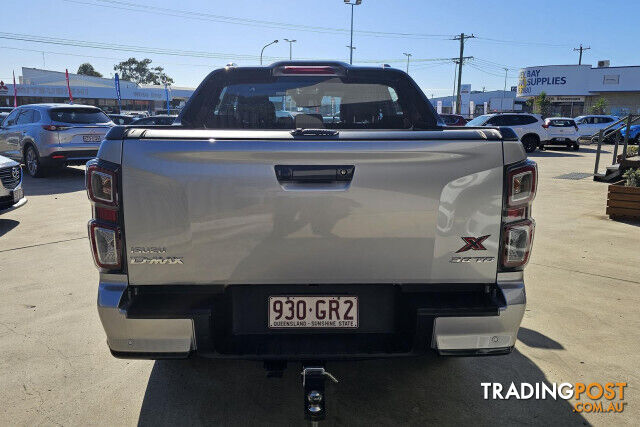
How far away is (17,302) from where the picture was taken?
4.26 m

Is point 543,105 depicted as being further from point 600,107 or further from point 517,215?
point 517,215

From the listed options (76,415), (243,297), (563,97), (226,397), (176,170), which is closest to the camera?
(176,170)

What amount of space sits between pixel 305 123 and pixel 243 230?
3.71 ft

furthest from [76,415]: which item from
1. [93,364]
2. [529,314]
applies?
[529,314]

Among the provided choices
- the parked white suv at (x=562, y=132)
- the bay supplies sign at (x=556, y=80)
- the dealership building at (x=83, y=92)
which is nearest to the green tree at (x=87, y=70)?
the dealership building at (x=83, y=92)

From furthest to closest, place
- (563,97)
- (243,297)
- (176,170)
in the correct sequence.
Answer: (563,97), (243,297), (176,170)

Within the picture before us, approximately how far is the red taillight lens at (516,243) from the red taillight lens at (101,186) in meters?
1.75

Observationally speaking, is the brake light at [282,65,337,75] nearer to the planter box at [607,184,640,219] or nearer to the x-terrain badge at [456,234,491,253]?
the x-terrain badge at [456,234,491,253]

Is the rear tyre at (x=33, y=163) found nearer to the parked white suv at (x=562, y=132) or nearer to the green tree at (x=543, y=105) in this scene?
the parked white suv at (x=562, y=132)

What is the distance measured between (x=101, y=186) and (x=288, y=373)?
1694 mm

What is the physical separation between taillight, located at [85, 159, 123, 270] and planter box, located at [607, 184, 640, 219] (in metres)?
7.80

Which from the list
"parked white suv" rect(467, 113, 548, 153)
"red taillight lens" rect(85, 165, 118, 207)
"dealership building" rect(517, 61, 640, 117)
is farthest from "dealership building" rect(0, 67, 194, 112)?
"red taillight lens" rect(85, 165, 118, 207)

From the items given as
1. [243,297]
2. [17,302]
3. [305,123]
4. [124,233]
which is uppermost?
[305,123]

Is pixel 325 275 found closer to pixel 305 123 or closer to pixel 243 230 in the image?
pixel 243 230
